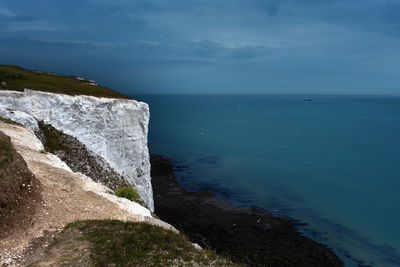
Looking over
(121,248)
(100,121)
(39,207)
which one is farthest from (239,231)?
(39,207)

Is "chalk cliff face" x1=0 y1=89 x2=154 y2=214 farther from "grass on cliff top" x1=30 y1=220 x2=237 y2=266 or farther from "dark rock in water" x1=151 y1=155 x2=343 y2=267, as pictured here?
"grass on cliff top" x1=30 y1=220 x2=237 y2=266

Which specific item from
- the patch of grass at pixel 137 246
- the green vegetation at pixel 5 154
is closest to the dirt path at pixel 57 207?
the patch of grass at pixel 137 246

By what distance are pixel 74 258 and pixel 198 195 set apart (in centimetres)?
4743

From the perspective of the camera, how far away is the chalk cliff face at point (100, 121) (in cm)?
3281

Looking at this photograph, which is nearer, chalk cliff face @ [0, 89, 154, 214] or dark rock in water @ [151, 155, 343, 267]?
chalk cliff face @ [0, 89, 154, 214]

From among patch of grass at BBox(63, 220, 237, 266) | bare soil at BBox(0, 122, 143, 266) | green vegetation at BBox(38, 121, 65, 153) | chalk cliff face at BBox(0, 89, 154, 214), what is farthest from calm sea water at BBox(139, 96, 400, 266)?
bare soil at BBox(0, 122, 143, 266)

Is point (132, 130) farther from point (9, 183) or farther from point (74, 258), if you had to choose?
point (74, 258)

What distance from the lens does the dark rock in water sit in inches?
1494

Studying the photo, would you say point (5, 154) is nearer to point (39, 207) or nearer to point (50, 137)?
point (39, 207)

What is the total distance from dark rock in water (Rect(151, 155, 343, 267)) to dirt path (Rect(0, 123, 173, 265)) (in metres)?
19.8

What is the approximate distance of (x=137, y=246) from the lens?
13.2m

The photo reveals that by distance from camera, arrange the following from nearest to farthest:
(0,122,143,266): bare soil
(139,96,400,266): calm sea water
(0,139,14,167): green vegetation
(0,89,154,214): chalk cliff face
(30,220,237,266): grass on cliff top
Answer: (30,220,237,266): grass on cliff top → (0,122,143,266): bare soil → (0,139,14,167): green vegetation → (0,89,154,214): chalk cliff face → (139,96,400,266): calm sea water

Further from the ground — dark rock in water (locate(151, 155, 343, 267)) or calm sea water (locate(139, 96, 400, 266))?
calm sea water (locate(139, 96, 400, 266))

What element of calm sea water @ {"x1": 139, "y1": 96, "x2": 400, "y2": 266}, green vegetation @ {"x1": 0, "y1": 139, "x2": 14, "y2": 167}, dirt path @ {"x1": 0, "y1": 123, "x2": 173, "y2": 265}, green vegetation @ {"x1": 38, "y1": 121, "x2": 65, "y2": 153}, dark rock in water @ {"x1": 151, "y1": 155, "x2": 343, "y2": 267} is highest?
green vegetation @ {"x1": 0, "y1": 139, "x2": 14, "y2": 167}
